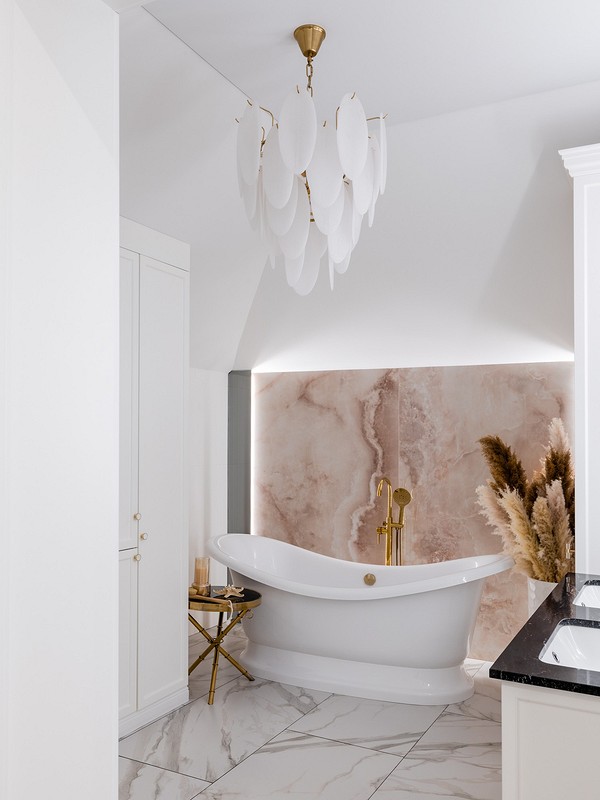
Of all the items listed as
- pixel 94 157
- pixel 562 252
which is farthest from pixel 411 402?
pixel 94 157

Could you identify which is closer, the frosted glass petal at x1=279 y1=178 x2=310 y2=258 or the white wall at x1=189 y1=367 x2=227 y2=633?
the frosted glass petal at x1=279 y1=178 x2=310 y2=258

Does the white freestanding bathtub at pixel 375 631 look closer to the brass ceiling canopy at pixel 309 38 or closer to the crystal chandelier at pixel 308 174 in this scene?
the crystal chandelier at pixel 308 174

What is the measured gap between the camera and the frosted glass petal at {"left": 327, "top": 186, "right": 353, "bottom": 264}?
2521mm

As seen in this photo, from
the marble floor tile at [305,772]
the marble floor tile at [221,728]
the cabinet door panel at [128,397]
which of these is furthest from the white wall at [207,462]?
the marble floor tile at [305,772]

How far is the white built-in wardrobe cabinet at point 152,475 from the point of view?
314cm

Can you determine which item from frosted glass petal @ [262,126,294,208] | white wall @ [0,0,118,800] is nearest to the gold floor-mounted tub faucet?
frosted glass petal @ [262,126,294,208]

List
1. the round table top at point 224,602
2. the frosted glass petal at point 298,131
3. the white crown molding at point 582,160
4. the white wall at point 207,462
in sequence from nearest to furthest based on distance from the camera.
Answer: the frosted glass petal at point 298,131 < the white crown molding at point 582,160 < the round table top at point 224,602 < the white wall at point 207,462

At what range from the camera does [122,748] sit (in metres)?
2.97

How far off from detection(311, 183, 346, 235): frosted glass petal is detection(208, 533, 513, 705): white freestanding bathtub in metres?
1.82

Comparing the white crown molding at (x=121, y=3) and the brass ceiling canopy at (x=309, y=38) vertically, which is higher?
the brass ceiling canopy at (x=309, y=38)

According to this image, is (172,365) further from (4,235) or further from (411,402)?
(4,235)

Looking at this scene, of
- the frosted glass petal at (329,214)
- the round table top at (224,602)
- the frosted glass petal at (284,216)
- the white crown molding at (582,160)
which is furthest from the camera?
the round table top at (224,602)

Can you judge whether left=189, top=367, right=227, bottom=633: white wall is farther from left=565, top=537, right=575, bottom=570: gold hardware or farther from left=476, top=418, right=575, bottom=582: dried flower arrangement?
left=565, top=537, right=575, bottom=570: gold hardware

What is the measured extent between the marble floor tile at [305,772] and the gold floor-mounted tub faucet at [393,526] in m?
1.33
